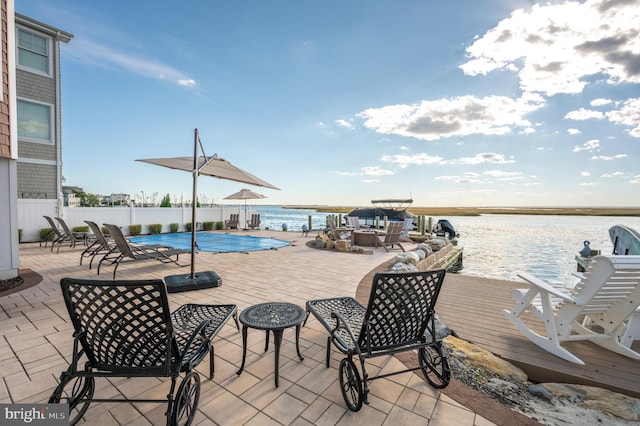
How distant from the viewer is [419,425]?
5.37 feet

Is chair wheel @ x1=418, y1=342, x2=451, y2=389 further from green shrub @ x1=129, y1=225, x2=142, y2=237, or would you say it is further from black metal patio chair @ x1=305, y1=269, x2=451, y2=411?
green shrub @ x1=129, y1=225, x2=142, y2=237

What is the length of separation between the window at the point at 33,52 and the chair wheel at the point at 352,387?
14.8 meters

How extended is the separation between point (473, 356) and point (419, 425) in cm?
128

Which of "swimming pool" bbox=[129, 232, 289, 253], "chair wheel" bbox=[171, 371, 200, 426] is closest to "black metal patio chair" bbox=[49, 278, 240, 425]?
"chair wheel" bbox=[171, 371, 200, 426]

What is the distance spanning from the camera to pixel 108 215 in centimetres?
1152

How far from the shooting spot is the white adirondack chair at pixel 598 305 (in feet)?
7.70

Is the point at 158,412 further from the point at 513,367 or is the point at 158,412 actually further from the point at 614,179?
the point at 614,179

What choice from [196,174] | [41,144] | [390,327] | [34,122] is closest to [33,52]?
[34,122]

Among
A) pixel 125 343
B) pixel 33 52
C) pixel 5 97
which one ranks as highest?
pixel 33 52

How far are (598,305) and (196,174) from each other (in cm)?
528

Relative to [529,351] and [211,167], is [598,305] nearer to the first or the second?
[529,351]

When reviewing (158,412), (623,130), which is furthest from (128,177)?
(623,130)

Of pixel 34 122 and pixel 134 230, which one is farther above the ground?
pixel 34 122

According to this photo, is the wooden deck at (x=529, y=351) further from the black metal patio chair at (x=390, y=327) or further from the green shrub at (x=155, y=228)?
the green shrub at (x=155, y=228)
